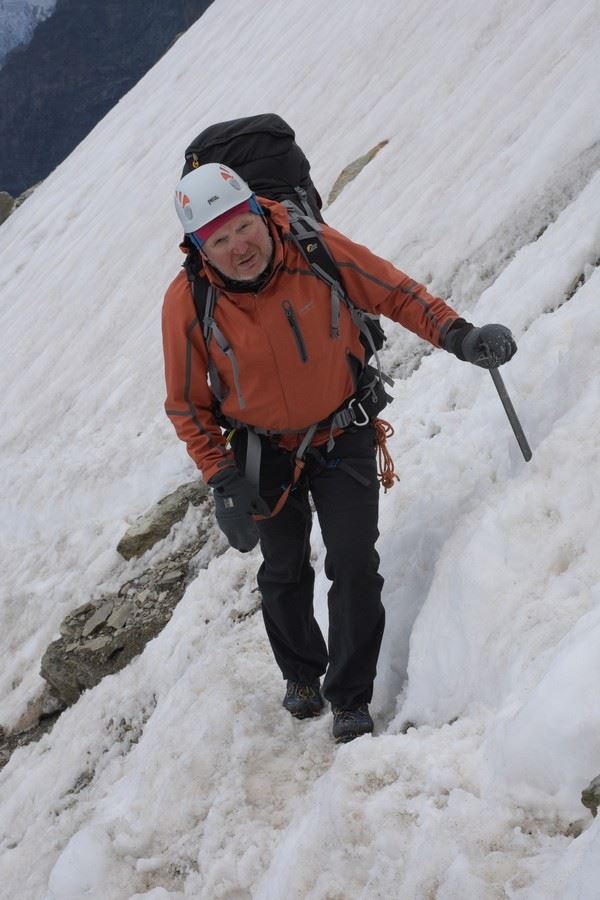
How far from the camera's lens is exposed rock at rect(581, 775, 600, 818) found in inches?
97.8

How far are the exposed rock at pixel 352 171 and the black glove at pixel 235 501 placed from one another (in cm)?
944

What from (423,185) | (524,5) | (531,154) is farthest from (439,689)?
(524,5)

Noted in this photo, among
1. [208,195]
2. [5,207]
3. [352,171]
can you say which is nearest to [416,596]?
[208,195]

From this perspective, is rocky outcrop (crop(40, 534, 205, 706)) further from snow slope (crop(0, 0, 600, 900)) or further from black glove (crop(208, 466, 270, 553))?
black glove (crop(208, 466, 270, 553))

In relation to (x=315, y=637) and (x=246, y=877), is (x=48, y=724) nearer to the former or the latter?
(x=315, y=637)

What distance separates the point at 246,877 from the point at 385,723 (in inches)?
34.3

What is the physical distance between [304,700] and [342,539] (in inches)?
37.2

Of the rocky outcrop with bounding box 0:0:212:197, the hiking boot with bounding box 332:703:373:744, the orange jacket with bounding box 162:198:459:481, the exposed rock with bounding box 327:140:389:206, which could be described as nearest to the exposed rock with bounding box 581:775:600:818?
the hiking boot with bounding box 332:703:373:744

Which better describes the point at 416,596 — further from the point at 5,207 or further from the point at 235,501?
the point at 5,207

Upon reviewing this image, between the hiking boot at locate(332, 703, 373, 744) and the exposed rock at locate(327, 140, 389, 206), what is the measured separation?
9.67 m

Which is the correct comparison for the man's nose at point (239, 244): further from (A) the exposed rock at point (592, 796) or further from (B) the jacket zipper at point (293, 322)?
(A) the exposed rock at point (592, 796)

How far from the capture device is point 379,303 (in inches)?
152

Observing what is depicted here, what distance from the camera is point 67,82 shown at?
270 ft

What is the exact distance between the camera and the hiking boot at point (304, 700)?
4.32m
